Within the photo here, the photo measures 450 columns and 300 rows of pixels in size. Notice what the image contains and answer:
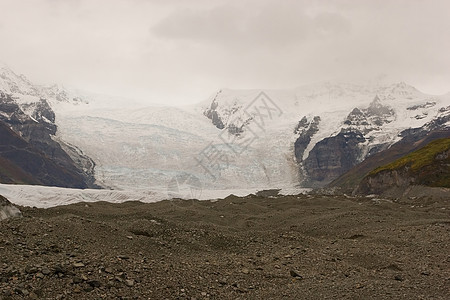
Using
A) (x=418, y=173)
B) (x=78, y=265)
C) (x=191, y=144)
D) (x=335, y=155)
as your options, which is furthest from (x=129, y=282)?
(x=335, y=155)

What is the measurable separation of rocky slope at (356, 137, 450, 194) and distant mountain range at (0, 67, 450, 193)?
44392 millimetres

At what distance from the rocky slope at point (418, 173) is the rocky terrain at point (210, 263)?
37.4 metres

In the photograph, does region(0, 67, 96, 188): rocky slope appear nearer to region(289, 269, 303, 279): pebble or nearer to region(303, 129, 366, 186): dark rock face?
region(303, 129, 366, 186): dark rock face

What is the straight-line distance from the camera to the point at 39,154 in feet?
468

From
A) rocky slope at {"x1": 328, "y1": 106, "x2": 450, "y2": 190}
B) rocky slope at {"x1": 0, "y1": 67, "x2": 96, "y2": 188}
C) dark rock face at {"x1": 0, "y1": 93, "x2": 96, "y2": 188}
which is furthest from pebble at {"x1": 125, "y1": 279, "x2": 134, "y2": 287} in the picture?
dark rock face at {"x1": 0, "y1": 93, "x2": 96, "y2": 188}

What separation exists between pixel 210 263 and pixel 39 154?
142 meters

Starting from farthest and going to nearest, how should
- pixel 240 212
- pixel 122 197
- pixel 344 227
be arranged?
pixel 122 197 → pixel 240 212 → pixel 344 227

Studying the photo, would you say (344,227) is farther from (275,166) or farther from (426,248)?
(275,166)

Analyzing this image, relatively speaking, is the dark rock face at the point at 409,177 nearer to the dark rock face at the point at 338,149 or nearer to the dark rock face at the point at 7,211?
the dark rock face at the point at 7,211

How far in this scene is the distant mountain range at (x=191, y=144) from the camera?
120 m

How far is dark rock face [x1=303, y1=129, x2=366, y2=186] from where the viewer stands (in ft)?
583

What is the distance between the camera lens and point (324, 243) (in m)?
19.9

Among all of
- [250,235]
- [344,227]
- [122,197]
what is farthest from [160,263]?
[122,197]

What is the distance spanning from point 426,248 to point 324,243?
4.33m
